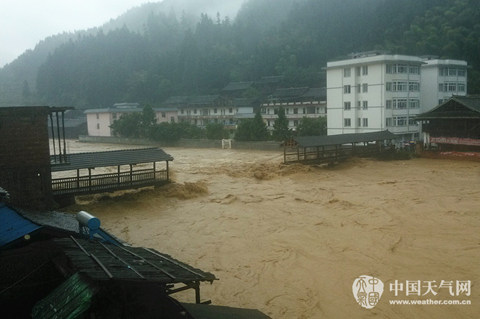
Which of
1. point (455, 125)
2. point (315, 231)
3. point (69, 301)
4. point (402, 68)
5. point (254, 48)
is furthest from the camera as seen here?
point (254, 48)

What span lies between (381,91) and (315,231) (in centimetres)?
2583

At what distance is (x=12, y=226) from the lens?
25.2 ft

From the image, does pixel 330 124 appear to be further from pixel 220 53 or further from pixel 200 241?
pixel 220 53

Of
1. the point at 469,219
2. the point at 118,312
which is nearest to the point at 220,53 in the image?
the point at 469,219

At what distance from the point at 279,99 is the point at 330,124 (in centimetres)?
1299

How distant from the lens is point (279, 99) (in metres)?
54.1

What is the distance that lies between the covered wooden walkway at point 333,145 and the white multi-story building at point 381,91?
3.79 m

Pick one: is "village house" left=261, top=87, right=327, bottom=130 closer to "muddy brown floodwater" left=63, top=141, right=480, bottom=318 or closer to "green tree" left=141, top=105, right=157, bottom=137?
"green tree" left=141, top=105, right=157, bottom=137

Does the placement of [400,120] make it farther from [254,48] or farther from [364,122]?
[254,48]

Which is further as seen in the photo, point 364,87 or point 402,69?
point 364,87

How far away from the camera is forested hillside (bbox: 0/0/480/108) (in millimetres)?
55125

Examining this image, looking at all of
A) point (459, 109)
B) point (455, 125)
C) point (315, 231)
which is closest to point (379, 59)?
point (459, 109)

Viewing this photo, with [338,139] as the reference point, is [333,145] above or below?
below

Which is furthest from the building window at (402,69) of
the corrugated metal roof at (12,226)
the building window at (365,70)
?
the corrugated metal roof at (12,226)
